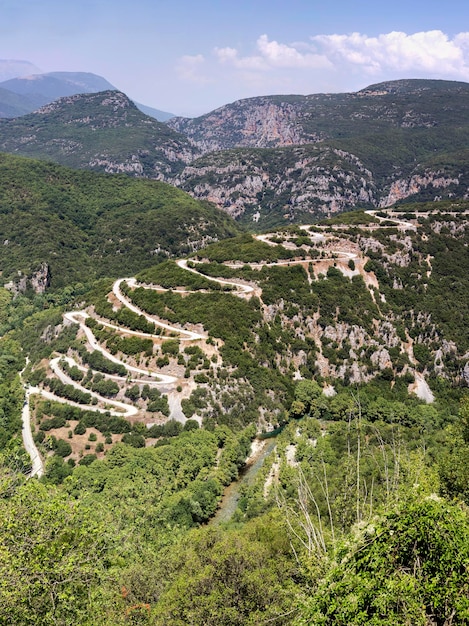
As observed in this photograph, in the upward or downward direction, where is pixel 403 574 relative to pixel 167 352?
upward

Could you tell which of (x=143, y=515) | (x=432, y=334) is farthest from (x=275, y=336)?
(x=143, y=515)

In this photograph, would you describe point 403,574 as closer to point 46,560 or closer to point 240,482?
point 46,560

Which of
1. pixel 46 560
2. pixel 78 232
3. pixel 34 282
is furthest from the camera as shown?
pixel 78 232

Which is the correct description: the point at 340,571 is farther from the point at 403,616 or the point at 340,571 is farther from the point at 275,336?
the point at 275,336

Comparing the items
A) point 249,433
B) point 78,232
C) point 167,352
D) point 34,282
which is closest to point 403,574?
point 249,433

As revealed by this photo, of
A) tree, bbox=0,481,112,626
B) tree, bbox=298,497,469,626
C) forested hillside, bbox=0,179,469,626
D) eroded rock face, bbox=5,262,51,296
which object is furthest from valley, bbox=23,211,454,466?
tree, bbox=298,497,469,626

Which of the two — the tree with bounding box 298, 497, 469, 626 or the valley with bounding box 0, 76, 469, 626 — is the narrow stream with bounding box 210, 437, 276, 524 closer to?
the valley with bounding box 0, 76, 469, 626
